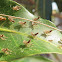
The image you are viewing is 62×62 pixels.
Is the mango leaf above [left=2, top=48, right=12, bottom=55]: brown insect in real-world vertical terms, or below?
above

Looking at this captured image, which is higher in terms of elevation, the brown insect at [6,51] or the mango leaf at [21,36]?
the mango leaf at [21,36]

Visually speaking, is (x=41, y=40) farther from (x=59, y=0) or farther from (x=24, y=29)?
(x=59, y=0)

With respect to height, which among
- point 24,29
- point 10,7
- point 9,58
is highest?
point 10,7

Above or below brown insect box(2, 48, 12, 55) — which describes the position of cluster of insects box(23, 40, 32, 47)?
above

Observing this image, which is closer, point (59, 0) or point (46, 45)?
point (46, 45)

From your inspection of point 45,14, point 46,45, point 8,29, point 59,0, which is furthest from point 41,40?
point 59,0

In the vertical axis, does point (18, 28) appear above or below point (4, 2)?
below
